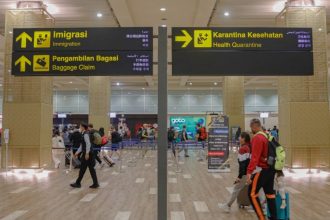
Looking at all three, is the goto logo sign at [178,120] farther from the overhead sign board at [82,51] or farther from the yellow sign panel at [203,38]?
the yellow sign panel at [203,38]

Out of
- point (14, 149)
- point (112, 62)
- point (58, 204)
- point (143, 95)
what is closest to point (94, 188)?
point (58, 204)

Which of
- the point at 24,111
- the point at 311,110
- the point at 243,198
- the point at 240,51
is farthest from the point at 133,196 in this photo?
the point at 311,110

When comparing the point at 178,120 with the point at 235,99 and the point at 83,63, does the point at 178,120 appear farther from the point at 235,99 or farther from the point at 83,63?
the point at 83,63

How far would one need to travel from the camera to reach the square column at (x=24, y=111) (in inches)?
557

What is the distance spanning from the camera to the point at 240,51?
17.9ft

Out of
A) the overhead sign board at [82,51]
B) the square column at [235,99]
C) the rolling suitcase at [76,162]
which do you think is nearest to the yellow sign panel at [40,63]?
the overhead sign board at [82,51]

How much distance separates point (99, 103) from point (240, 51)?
72.0 ft

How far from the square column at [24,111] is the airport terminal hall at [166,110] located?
36 millimetres

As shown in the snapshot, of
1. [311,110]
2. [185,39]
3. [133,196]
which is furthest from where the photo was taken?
[311,110]

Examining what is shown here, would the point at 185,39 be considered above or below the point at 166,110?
above

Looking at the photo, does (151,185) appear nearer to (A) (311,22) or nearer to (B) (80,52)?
(B) (80,52)

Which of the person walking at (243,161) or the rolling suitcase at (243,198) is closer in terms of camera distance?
the person walking at (243,161)

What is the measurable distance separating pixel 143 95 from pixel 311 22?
28379 millimetres

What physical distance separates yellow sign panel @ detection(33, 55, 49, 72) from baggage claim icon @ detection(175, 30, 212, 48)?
1.93 meters
